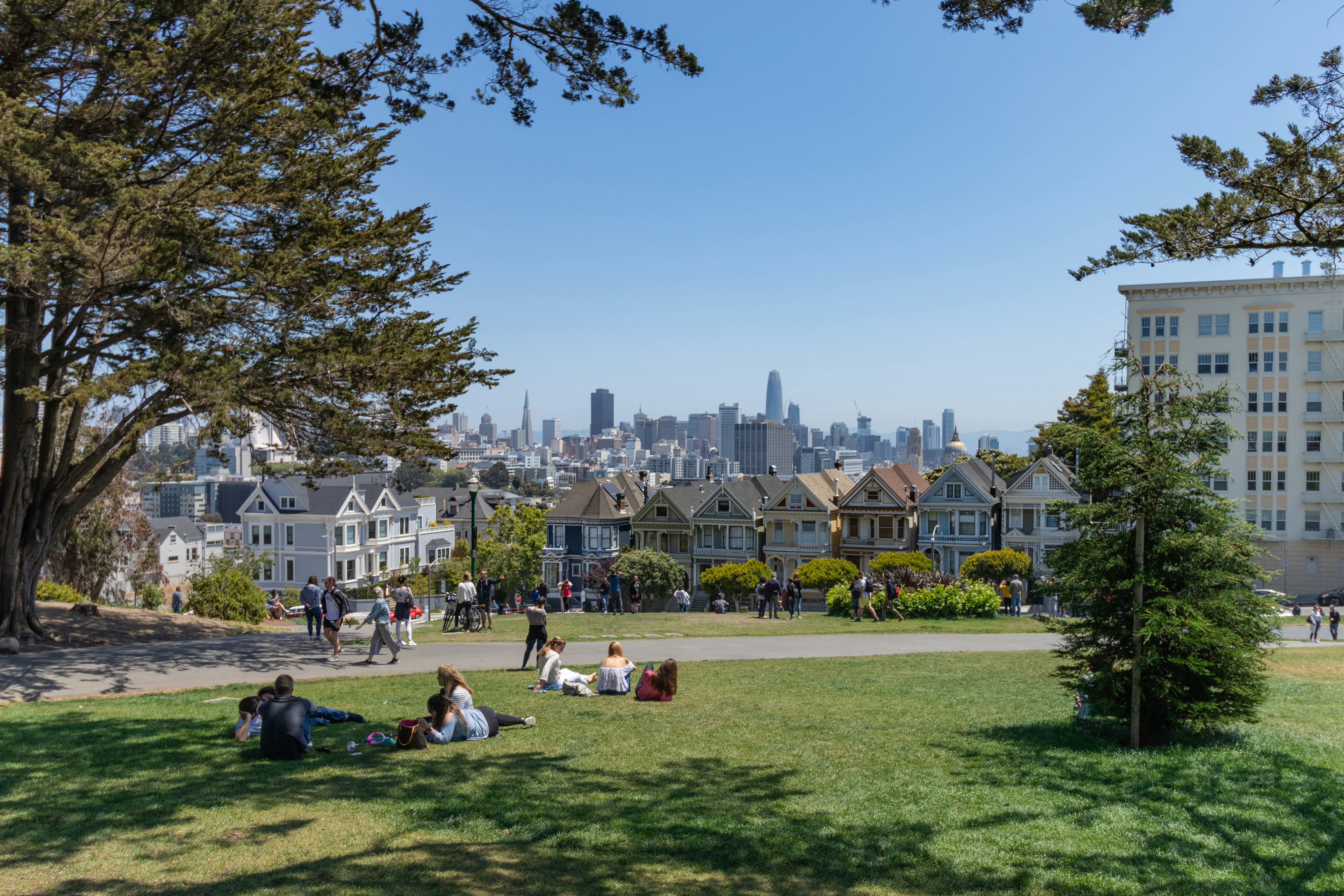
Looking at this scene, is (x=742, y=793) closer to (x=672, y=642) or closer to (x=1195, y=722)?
(x=1195, y=722)

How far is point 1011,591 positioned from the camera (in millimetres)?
37906

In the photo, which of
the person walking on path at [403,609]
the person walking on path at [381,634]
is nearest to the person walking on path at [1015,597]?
the person walking on path at [403,609]

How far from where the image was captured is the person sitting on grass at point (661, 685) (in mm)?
13664

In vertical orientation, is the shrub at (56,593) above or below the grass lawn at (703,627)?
above

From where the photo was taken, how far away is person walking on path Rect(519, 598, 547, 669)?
53.8 feet

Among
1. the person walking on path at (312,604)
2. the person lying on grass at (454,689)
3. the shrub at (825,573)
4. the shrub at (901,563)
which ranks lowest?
the shrub at (825,573)

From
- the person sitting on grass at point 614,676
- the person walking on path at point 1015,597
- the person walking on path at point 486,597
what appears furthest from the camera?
the person walking on path at point 1015,597

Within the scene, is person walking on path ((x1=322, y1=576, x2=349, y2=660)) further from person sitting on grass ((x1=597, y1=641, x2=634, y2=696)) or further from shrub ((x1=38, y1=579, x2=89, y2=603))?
shrub ((x1=38, y1=579, x2=89, y2=603))

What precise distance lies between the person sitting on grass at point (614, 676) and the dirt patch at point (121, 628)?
12.2 meters

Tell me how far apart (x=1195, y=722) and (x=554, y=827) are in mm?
7881

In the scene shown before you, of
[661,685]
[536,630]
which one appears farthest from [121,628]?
[661,685]

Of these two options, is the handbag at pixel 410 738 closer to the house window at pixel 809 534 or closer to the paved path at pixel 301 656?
the paved path at pixel 301 656

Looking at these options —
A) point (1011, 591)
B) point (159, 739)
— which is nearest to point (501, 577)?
point (1011, 591)

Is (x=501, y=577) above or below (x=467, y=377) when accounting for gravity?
below
